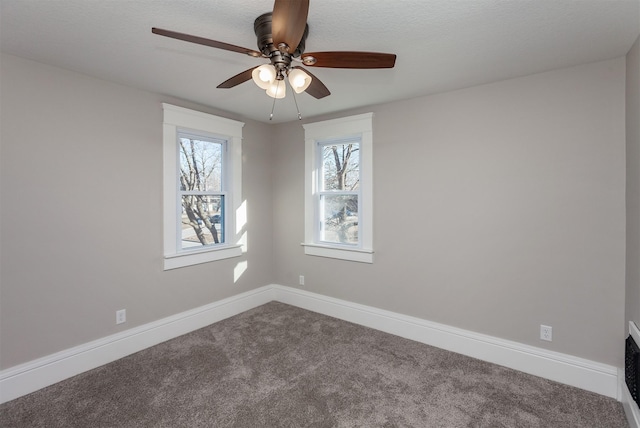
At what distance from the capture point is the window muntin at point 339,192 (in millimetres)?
3766

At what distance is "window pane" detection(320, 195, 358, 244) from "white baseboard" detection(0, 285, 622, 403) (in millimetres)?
769

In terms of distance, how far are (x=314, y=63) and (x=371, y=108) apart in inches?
75.5

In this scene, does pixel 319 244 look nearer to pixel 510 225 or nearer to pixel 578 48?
pixel 510 225

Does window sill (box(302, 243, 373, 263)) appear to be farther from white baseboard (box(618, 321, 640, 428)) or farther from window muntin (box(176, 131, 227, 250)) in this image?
white baseboard (box(618, 321, 640, 428))

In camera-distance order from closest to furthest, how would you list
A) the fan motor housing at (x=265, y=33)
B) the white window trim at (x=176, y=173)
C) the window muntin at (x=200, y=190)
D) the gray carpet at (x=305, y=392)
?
1. the fan motor housing at (x=265, y=33)
2. the gray carpet at (x=305, y=392)
3. the white window trim at (x=176, y=173)
4. the window muntin at (x=200, y=190)

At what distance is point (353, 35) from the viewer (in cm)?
197

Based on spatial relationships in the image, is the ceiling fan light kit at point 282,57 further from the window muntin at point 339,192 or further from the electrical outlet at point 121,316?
the electrical outlet at point 121,316

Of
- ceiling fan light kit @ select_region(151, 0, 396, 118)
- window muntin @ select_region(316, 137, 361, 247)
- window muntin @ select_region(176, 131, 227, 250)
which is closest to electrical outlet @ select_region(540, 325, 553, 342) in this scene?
window muntin @ select_region(316, 137, 361, 247)

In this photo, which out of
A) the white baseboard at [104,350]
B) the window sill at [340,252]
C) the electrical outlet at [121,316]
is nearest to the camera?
the white baseboard at [104,350]

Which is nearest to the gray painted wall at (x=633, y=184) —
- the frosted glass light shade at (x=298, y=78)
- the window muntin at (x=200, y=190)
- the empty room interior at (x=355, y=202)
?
the empty room interior at (x=355, y=202)

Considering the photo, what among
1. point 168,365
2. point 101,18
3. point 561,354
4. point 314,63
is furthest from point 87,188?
point 561,354

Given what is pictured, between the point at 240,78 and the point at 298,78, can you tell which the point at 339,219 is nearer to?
the point at 240,78

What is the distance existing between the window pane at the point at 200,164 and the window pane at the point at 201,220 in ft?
0.44

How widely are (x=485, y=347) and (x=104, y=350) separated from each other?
3370 millimetres
